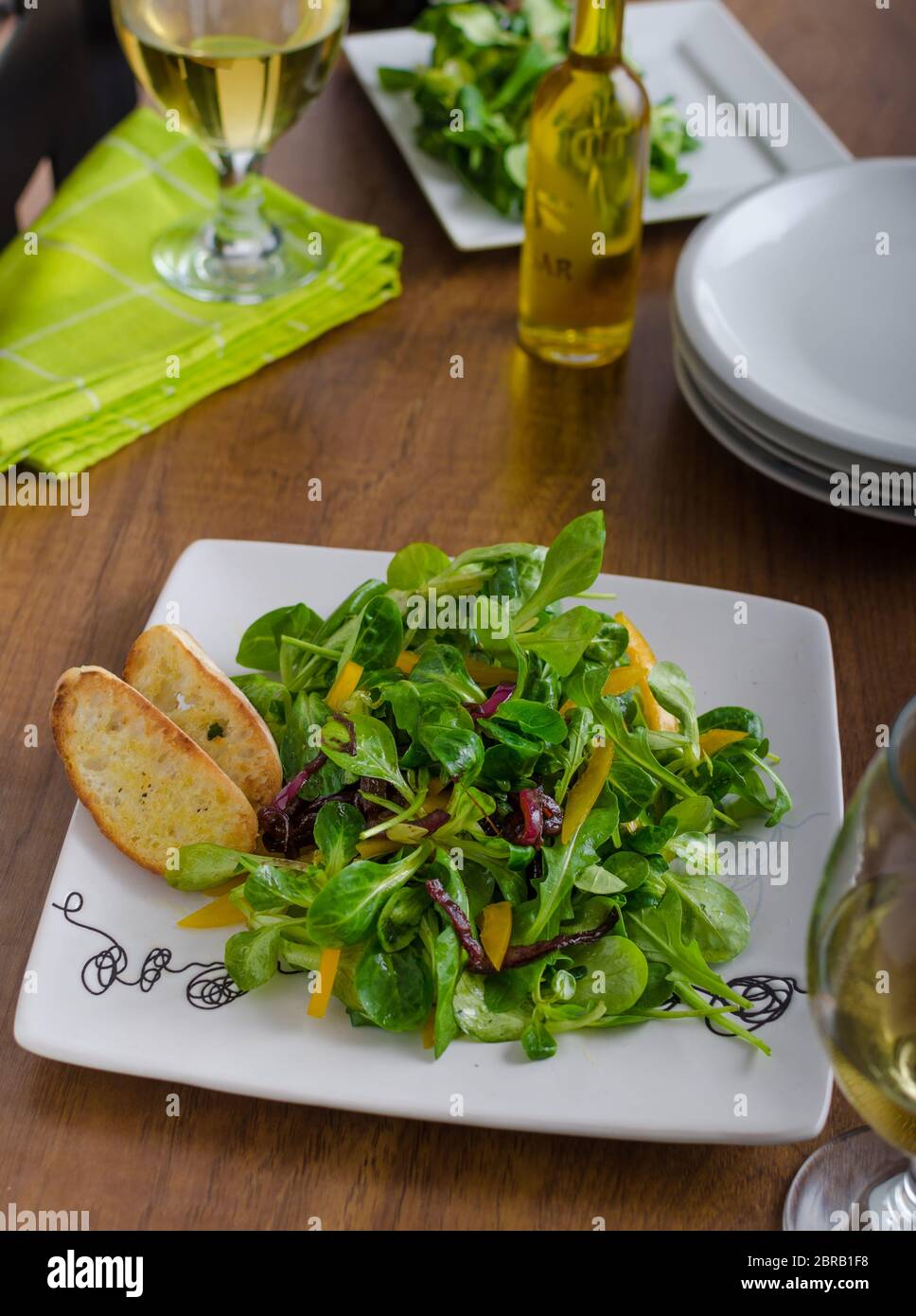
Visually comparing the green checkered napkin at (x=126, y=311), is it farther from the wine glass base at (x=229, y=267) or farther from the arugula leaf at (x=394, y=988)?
the arugula leaf at (x=394, y=988)

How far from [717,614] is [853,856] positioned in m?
0.50

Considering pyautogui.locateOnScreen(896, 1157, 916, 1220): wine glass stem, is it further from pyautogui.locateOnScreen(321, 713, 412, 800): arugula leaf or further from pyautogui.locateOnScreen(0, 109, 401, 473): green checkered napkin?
pyautogui.locateOnScreen(0, 109, 401, 473): green checkered napkin

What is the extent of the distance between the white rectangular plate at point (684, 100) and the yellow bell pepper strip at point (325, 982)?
91 centimetres

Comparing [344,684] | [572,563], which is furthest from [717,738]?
[344,684]

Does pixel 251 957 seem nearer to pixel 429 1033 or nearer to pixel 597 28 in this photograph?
pixel 429 1033

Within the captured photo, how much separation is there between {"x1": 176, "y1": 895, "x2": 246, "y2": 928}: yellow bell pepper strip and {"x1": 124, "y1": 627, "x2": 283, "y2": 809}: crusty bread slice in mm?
88

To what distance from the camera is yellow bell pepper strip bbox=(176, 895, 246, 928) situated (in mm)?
865

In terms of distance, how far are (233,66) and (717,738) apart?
784 mm

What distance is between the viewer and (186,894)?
2.92ft

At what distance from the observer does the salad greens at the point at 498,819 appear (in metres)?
0.81

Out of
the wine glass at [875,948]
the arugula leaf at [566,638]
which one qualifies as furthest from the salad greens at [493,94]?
the wine glass at [875,948]

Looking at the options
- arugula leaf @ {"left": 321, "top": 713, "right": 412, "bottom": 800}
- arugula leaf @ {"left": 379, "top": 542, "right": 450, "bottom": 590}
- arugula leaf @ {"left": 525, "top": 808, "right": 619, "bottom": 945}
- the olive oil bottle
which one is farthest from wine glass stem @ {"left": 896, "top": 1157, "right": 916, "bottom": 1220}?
the olive oil bottle

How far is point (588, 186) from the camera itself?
4.22 feet
